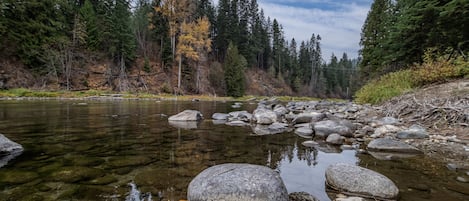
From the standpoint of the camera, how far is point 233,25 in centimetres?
4266

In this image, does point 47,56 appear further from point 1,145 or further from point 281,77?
point 281,77

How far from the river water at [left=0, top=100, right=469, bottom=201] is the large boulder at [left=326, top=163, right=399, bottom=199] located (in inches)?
5.1

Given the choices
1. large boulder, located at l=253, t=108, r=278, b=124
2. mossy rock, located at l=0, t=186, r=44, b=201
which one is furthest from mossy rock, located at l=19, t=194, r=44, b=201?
large boulder, located at l=253, t=108, r=278, b=124

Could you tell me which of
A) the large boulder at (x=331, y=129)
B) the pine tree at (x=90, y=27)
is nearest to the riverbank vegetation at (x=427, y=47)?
the large boulder at (x=331, y=129)

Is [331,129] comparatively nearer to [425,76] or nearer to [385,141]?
[385,141]

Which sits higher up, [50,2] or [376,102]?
[50,2]

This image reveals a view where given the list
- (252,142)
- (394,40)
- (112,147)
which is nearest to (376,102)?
(394,40)

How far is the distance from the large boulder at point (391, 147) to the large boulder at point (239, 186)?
2745 mm

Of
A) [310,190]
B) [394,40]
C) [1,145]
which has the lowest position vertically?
[310,190]

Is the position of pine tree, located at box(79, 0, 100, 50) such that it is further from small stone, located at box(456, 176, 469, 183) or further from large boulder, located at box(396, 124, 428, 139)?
small stone, located at box(456, 176, 469, 183)

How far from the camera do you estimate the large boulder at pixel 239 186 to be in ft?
7.04

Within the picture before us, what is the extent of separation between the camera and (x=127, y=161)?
3469 millimetres

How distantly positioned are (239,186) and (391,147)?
3193 mm

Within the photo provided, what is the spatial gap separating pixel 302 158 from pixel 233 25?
134 feet
